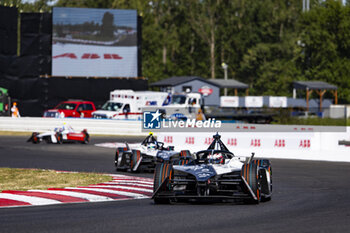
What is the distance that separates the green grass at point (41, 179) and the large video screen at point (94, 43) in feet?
113

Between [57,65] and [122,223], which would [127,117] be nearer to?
[57,65]

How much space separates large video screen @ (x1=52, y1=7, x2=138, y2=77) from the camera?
175 ft

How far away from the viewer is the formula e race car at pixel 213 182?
40.1ft

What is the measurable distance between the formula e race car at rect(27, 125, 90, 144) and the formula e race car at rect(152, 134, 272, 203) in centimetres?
1892

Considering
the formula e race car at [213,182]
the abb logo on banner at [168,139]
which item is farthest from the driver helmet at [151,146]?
the abb logo on banner at [168,139]

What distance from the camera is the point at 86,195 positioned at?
44.8 ft

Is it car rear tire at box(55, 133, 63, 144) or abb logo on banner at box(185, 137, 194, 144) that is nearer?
abb logo on banner at box(185, 137, 194, 144)

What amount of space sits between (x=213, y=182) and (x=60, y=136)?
786 inches

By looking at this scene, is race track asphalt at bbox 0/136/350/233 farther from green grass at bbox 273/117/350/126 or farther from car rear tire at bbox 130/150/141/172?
green grass at bbox 273/117/350/126

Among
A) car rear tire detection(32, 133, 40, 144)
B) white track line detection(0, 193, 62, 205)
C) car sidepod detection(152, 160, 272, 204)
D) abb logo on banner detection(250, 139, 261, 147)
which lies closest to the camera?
car sidepod detection(152, 160, 272, 204)

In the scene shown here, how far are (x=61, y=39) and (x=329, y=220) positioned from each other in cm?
4486

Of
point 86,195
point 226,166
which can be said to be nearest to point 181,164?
point 226,166

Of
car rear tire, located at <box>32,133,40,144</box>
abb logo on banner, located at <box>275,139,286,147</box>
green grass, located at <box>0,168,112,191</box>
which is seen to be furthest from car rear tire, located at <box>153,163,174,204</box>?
car rear tire, located at <box>32,133,40,144</box>

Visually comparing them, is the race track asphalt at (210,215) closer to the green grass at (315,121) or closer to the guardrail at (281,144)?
the guardrail at (281,144)
